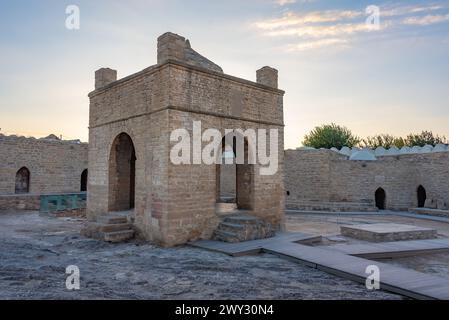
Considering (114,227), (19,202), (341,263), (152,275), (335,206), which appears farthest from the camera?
(335,206)

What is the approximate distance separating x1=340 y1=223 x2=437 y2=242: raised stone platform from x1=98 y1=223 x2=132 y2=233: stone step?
6.48 m

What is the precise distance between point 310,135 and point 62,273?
42019mm

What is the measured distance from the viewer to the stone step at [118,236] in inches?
336

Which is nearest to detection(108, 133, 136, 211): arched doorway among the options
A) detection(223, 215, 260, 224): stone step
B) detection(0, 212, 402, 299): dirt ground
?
detection(0, 212, 402, 299): dirt ground

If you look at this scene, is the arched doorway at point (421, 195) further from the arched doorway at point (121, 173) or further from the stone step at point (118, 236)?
the stone step at point (118, 236)

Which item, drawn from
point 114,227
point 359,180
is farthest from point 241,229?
point 359,180

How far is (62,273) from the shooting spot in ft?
19.3

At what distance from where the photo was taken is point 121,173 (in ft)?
34.5

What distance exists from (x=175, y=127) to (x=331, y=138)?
37.3 meters

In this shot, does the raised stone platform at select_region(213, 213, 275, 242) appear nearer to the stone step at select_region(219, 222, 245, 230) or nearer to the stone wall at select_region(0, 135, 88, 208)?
the stone step at select_region(219, 222, 245, 230)

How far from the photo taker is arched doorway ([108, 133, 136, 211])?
404 inches

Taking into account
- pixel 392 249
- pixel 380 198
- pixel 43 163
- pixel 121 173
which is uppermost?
pixel 43 163

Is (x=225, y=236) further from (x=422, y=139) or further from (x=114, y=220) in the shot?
(x=422, y=139)
